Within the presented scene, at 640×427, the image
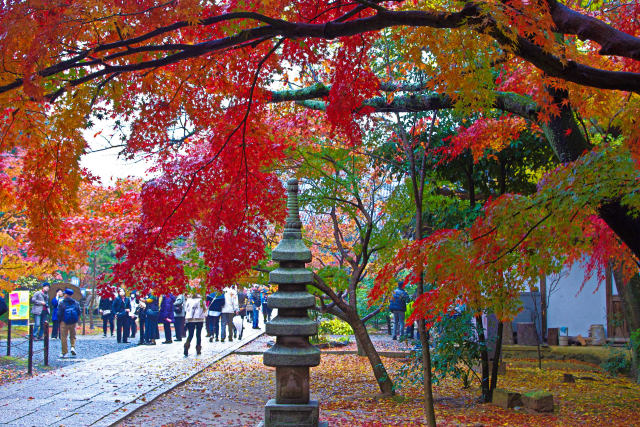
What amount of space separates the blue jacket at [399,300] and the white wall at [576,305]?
4530 millimetres

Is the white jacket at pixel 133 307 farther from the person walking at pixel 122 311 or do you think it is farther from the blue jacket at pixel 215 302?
the blue jacket at pixel 215 302

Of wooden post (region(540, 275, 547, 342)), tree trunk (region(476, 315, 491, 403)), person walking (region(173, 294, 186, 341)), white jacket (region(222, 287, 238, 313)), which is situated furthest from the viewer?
white jacket (region(222, 287, 238, 313))

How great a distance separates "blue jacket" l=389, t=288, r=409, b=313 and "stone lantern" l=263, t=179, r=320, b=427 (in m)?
12.3

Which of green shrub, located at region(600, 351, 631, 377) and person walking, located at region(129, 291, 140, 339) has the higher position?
person walking, located at region(129, 291, 140, 339)

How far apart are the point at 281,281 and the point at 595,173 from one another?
138 inches

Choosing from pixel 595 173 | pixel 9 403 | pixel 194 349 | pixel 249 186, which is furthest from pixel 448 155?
pixel 194 349

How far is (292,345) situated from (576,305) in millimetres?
13791

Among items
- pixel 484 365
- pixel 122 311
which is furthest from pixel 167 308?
pixel 484 365

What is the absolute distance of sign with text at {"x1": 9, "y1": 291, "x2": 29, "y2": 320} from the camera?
16.0 metres

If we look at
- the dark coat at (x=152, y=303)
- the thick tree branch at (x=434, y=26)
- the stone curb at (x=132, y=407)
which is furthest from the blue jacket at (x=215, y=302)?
the thick tree branch at (x=434, y=26)

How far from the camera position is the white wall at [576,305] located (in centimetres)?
1715

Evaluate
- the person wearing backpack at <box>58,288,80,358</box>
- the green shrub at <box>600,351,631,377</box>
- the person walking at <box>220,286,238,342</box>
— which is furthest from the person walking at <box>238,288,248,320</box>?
the green shrub at <box>600,351,631,377</box>

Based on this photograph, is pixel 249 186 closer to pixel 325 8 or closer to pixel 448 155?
pixel 325 8

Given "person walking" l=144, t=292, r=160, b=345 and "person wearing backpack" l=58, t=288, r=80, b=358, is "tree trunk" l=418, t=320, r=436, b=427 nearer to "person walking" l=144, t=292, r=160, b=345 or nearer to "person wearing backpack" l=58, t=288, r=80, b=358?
"person wearing backpack" l=58, t=288, r=80, b=358
